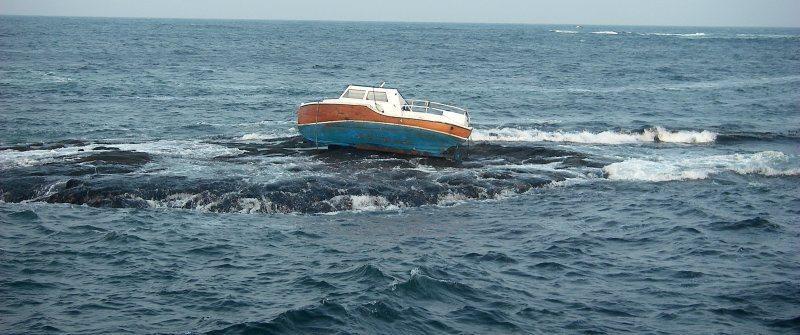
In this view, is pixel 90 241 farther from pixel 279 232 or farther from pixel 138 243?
pixel 279 232

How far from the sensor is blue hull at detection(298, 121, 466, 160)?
30.5 m

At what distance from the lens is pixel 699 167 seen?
31.6m

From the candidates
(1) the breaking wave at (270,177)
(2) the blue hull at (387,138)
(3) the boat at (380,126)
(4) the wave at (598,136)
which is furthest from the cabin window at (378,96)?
(4) the wave at (598,136)

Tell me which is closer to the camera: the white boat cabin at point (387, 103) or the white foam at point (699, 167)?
the white foam at point (699, 167)

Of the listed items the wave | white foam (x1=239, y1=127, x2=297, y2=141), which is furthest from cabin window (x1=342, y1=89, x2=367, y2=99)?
the wave

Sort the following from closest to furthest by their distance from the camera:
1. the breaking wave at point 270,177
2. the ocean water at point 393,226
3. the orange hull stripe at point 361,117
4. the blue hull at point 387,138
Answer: the ocean water at point 393,226 → the breaking wave at point 270,177 → the orange hull stripe at point 361,117 → the blue hull at point 387,138

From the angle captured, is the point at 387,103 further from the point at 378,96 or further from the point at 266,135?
the point at 266,135

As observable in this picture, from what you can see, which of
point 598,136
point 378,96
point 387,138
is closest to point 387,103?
point 378,96

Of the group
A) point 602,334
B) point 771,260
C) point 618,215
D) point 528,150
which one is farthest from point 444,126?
point 602,334

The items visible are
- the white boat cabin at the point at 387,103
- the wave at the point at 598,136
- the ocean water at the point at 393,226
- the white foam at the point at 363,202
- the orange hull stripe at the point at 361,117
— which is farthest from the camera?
the wave at the point at 598,136

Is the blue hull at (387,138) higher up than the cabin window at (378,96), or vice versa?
the cabin window at (378,96)

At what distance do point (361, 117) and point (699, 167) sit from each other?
1350cm

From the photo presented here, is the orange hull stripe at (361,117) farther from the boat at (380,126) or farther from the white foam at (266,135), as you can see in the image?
the white foam at (266,135)

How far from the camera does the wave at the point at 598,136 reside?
37.5m
